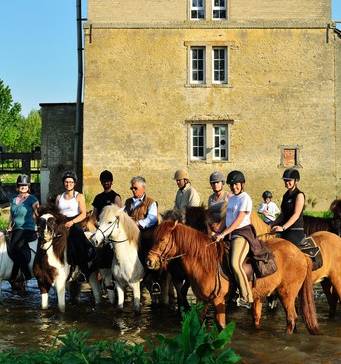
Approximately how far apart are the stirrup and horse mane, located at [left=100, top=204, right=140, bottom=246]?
3.33 ft

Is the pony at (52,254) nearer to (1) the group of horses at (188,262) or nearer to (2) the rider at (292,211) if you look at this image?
(1) the group of horses at (188,262)

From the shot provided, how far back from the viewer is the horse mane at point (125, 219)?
9977 millimetres

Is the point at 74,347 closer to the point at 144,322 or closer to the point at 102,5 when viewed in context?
the point at 144,322

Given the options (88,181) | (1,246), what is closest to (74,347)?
(1,246)

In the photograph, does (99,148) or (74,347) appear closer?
(74,347)

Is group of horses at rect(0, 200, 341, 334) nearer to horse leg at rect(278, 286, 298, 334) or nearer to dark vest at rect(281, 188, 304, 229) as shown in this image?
horse leg at rect(278, 286, 298, 334)

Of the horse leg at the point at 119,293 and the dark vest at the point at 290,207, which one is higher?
the dark vest at the point at 290,207

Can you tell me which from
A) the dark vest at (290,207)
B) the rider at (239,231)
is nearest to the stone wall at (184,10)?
the dark vest at (290,207)

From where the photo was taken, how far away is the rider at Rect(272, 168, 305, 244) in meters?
9.45

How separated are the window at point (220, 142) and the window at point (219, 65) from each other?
84.7 inches

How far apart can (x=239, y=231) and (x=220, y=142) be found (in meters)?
20.4

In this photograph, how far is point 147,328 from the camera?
376 inches

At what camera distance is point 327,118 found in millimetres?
28922

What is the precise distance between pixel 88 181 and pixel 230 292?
19983 mm
